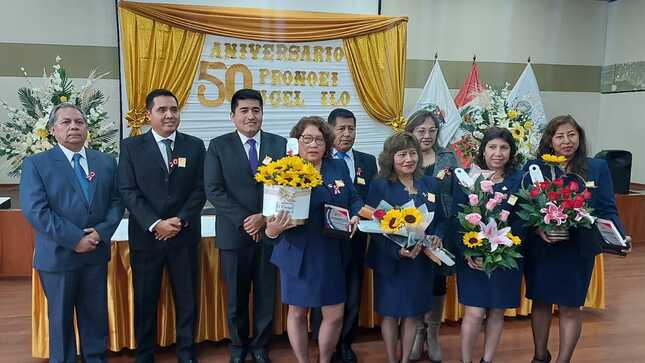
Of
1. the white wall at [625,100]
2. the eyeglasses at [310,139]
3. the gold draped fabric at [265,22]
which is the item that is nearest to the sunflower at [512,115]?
the eyeglasses at [310,139]

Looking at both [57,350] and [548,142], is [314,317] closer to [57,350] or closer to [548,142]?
[57,350]

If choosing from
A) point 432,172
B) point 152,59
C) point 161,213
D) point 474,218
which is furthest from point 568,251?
point 152,59

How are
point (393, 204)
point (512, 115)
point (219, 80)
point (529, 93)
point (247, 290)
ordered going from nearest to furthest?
point (393, 204) → point (247, 290) → point (512, 115) → point (219, 80) → point (529, 93)

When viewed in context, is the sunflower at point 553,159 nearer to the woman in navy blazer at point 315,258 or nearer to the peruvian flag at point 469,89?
the woman in navy blazer at point 315,258

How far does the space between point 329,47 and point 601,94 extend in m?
4.92

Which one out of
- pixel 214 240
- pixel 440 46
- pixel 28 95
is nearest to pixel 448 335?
pixel 214 240

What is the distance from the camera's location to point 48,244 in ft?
7.45

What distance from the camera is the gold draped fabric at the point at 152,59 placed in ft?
17.4

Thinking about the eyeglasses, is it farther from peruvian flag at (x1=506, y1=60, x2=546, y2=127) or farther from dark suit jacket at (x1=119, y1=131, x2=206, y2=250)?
peruvian flag at (x1=506, y1=60, x2=546, y2=127)

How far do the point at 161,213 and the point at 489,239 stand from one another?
5.50 feet

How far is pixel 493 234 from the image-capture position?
223 centimetres

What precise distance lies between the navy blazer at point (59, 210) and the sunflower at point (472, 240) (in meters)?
1.76

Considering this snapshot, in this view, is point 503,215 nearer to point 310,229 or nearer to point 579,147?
point 579,147

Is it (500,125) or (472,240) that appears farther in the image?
(500,125)
